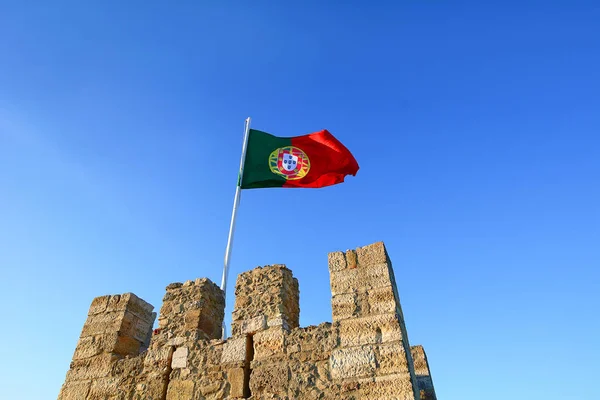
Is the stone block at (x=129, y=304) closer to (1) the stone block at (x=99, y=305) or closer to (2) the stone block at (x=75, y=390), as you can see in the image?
(1) the stone block at (x=99, y=305)

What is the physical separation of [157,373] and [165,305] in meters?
0.81

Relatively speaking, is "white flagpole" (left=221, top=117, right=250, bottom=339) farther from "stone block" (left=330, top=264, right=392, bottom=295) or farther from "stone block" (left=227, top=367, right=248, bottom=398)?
"stone block" (left=330, top=264, right=392, bottom=295)

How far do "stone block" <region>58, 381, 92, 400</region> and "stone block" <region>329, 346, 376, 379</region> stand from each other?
2.95 meters

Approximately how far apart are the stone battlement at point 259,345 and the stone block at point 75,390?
0.5 inches

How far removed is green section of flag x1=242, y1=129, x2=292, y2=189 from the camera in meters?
7.51

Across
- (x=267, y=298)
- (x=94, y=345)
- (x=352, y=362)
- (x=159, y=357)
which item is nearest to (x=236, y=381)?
(x=267, y=298)

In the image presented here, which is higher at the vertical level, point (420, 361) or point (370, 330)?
point (420, 361)

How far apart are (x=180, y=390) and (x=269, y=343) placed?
3.52 ft

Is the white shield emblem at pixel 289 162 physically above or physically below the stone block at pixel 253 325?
above

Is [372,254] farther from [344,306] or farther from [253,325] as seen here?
[253,325]

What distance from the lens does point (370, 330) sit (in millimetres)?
4027

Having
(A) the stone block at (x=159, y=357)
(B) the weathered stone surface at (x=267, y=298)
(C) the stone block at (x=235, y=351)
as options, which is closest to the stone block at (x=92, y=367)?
(A) the stone block at (x=159, y=357)

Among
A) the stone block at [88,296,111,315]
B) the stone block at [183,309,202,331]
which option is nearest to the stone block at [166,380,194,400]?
the stone block at [183,309,202,331]

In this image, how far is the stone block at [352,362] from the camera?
3830 millimetres
